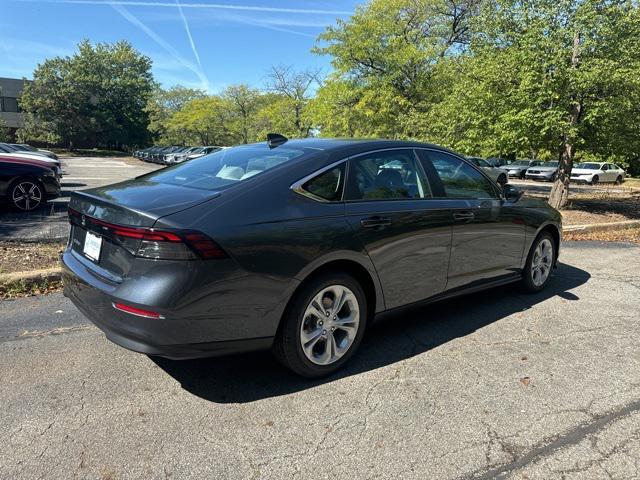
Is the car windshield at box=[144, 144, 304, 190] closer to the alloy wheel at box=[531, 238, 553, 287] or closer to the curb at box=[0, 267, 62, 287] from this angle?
the curb at box=[0, 267, 62, 287]

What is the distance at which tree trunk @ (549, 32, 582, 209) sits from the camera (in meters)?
11.1

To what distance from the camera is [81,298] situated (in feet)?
10.2

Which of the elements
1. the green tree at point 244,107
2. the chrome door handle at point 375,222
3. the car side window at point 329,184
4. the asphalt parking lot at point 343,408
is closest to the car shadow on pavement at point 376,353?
the asphalt parking lot at point 343,408

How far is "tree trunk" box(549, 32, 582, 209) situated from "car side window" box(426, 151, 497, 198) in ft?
25.9

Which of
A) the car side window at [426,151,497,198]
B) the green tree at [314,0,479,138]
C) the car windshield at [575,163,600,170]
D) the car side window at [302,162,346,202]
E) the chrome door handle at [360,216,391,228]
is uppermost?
the green tree at [314,0,479,138]

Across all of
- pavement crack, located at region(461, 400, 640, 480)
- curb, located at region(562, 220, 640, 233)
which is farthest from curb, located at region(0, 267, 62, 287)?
curb, located at region(562, 220, 640, 233)

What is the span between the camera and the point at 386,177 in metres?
3.75

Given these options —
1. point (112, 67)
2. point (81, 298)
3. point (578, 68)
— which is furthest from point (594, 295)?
point (112, 67)

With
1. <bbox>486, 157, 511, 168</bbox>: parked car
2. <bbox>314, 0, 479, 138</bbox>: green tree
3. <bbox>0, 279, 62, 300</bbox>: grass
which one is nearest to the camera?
<bbox>0, 279, 62, 300</bbox>: grass

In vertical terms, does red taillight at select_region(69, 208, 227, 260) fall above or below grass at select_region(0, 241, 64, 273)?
above

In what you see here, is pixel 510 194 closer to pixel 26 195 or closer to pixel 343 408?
pixel 343 408

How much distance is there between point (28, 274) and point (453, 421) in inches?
171

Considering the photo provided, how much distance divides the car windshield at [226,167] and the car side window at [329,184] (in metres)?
0.28

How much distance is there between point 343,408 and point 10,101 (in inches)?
2967
